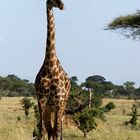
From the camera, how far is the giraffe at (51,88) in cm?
669

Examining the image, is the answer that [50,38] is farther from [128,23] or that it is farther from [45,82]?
[128,23]

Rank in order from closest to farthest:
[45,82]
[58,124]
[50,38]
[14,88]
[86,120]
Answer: [45,82] < [58,124] < [50,38] < [86,120] < [14,88]

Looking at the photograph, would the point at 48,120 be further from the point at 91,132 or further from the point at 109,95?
the point at 109,95

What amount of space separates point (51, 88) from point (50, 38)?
2.35 feet

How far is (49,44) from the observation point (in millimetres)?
6977

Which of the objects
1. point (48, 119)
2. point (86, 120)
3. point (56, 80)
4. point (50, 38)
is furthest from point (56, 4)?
point (86, 120)

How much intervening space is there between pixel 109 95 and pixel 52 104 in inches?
1785

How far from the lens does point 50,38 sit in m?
7.00

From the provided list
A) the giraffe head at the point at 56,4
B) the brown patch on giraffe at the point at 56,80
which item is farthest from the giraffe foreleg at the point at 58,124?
the giraffe head at the point at 56,4

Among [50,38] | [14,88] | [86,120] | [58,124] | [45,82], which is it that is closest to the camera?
[45,82]

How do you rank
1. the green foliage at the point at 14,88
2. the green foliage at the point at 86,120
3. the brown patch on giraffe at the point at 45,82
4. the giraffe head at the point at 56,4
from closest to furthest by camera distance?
the giraffe head at the point at 56,4, the brown patch on giraffe at the point at 45,82, the green foliage at the point at 86,120, the green foliage at the point at 14,88

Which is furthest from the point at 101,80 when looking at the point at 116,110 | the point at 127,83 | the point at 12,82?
the point at 116,110

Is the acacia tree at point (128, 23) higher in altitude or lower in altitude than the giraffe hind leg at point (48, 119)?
higher

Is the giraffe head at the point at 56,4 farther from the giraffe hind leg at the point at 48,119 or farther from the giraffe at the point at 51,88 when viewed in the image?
the giraffe hind leg at the point at 48,119
